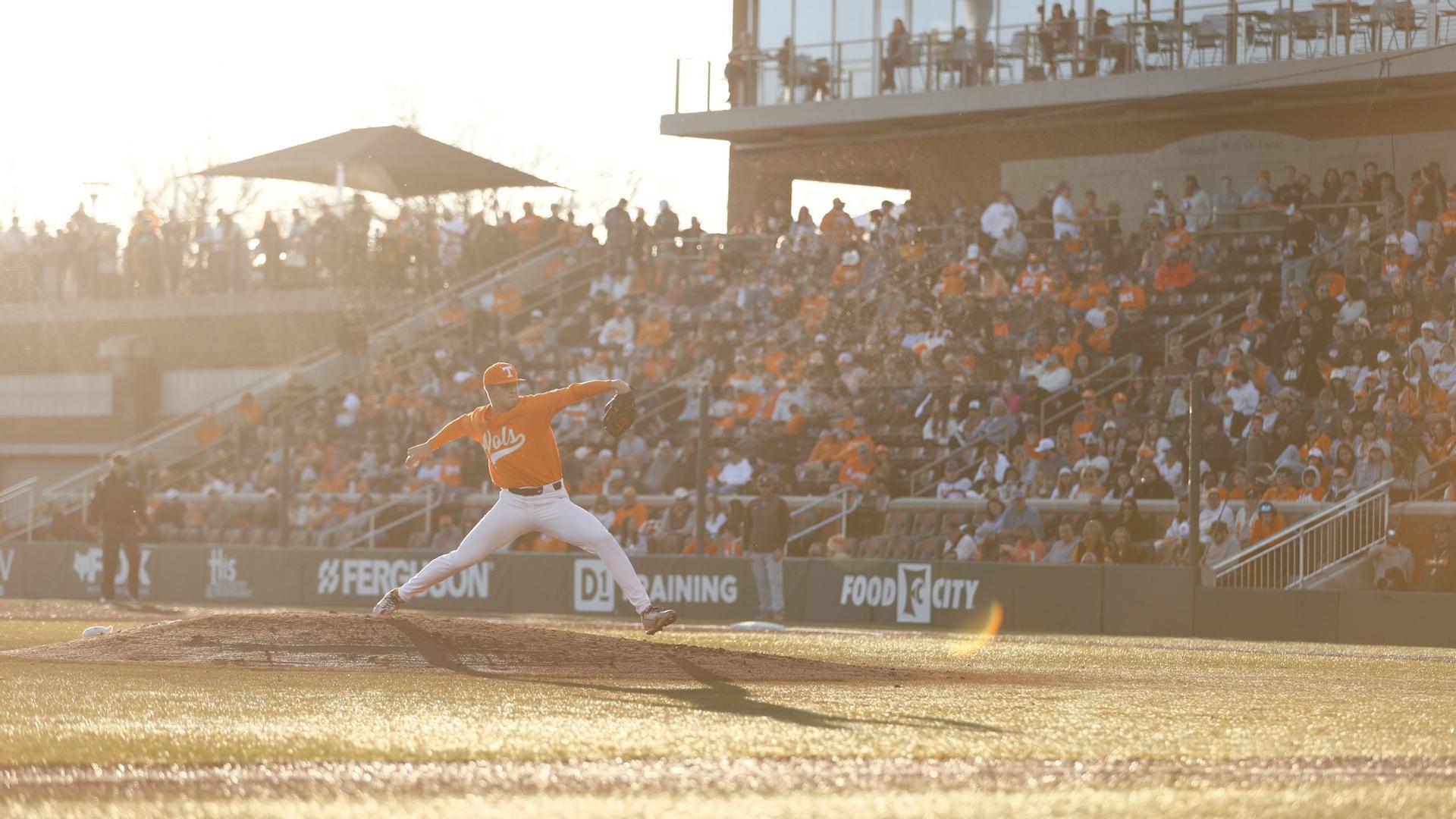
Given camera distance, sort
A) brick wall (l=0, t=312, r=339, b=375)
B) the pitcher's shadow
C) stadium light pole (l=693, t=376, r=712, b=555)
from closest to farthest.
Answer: the pitcher's shadow → stadium light pole (l=693, t=376, r=712, b=555) → brick wall (l=0, t=312, r=339, b=375)

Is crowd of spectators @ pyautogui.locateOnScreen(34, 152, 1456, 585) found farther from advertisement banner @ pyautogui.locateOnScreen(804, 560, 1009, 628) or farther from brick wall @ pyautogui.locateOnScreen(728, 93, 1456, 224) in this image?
brick wall @ pyautogui.locateOnScreen(728, 93, 1456, 224)

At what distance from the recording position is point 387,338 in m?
36.2

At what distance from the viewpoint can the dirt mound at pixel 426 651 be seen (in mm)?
12711

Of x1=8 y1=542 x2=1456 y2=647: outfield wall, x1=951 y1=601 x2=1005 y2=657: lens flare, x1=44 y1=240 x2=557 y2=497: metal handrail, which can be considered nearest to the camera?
x1=951 y1=601 x2=1005 y2=657: lens flare

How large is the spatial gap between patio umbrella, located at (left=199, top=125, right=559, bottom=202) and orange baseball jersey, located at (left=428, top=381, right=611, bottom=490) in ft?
77.0

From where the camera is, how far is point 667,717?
9727 millimetres

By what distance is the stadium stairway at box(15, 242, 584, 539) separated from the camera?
35656 mm

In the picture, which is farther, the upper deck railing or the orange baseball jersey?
the upper deck railing

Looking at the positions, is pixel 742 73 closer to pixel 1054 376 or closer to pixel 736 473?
pixel 736 473

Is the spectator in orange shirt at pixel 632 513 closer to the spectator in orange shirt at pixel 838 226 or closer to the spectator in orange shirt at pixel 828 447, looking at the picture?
the spectator in orange shirt at pixel 828 447

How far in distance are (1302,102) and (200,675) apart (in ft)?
76.9

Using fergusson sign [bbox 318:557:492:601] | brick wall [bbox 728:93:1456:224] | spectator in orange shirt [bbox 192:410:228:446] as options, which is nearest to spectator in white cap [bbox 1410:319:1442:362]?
brick wall [bbox 728:93:1456:224]

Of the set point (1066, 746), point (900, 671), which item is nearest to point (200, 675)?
point (900, 671)

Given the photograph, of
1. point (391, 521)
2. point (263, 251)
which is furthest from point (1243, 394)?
point (263, 251)
